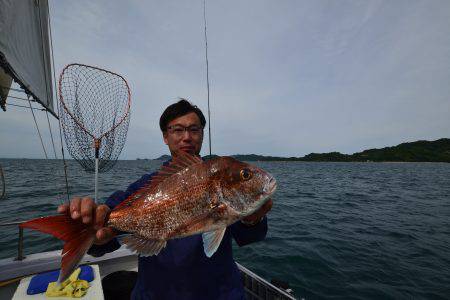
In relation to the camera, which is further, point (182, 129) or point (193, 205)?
point (182, 129)

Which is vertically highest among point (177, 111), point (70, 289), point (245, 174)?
point (177, 111)

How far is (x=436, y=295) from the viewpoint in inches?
332

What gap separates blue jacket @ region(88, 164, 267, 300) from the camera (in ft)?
9.67

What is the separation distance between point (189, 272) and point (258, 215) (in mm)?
1131

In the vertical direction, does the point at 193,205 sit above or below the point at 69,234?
above

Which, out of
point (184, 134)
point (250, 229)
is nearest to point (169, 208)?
point (250, 229)

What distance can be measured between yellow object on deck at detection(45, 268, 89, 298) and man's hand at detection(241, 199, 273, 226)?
331 cm

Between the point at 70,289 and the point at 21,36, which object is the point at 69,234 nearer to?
the point at 70,289

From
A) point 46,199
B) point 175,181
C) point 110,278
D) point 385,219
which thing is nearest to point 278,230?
point 385,219

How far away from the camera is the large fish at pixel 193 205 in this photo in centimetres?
241

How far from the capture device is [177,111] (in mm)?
3715

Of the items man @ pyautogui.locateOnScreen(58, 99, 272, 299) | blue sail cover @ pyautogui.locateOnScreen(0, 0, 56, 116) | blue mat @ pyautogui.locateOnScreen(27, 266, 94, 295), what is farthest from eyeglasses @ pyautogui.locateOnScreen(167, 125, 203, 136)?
blue mat @ pyautogui.locateOnScreen(27, 266, 94, 295)

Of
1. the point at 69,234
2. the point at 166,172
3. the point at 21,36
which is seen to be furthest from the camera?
the point at 21,36

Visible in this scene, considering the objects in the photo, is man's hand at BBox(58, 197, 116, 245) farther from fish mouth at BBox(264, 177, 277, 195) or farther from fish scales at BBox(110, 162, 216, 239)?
fish mouth at BBox(264, 177, 277, 195)
